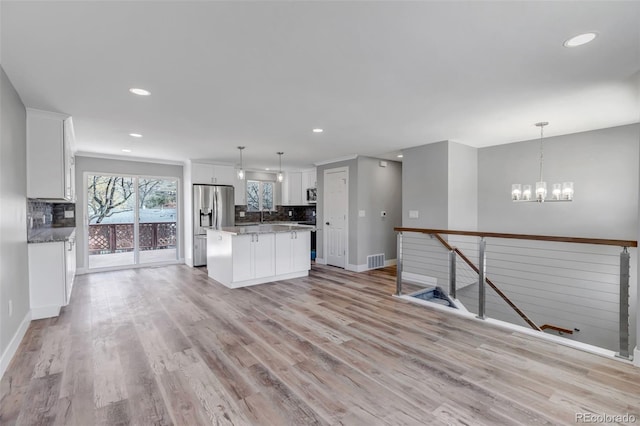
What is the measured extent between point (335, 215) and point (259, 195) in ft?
8.63

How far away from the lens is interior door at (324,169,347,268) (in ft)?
21.3

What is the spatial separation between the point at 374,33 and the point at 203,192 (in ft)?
18.7

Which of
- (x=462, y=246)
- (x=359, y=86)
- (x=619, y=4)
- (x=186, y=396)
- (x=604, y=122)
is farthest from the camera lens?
(x=462, y=246)

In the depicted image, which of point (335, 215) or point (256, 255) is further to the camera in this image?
point (335, 215)

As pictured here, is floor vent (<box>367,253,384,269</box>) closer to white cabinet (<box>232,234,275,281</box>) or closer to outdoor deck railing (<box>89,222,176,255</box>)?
white cabinet (<box>232,234,275,281</box>)

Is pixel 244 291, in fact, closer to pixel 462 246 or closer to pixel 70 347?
pixel 70 347

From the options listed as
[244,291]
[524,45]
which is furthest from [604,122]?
[244,291]

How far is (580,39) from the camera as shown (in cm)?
199

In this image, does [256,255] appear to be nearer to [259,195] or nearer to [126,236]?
[259,195]

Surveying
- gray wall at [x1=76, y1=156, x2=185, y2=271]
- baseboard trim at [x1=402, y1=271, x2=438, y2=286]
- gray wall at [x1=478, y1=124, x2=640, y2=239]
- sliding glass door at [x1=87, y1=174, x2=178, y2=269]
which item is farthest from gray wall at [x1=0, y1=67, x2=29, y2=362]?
gray wall at [x1=478, y1=124, x2=640, y2=239]

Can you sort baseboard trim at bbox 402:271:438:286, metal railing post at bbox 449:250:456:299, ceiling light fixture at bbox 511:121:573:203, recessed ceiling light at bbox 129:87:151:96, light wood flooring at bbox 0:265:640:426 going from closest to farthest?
light wood flooring at bbox 0:265:640:426, recessed ceiling light at bbox 129:87:151:96, ceiling light fixture at bbox 511:121:573:203, metal railing post at bbox 449:250:456:299, baseboard trim at bbox 402:271:438:286

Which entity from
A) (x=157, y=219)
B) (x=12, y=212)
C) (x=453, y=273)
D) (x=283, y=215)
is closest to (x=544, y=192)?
(x=453, y=273)

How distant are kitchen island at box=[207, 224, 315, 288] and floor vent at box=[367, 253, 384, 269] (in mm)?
1402

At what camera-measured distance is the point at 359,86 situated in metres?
2.75
